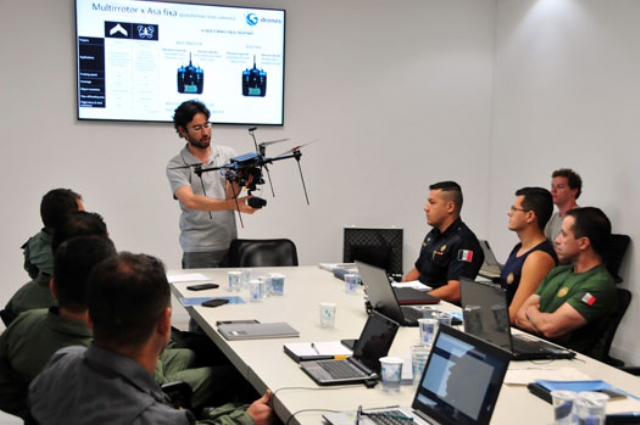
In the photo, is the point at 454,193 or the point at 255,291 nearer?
the point at 255,291

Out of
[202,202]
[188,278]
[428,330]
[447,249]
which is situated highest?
[202,202]

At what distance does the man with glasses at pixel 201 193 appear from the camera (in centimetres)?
421

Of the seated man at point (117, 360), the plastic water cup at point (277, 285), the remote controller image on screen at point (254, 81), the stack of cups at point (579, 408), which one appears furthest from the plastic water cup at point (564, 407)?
the remote controller image on screen at point (254, 81)

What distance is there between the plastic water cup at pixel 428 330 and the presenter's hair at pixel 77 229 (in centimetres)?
124

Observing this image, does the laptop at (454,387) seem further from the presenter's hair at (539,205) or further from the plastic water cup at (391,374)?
the presenter's hair at (539,205)

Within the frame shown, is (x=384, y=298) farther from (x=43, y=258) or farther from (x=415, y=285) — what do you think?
(x=43, y=258)

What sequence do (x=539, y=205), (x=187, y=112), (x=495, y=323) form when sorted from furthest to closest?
(x=187, y=112)
(x=539, y=205)
(x=495, y=323)

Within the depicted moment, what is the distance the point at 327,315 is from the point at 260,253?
1817 millimetres

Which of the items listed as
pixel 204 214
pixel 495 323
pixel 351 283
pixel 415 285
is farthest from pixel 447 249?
pixel 204 214

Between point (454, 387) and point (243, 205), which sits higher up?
point (243, 205)

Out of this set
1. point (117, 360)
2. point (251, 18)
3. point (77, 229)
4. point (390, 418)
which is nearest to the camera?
point (117, 360)

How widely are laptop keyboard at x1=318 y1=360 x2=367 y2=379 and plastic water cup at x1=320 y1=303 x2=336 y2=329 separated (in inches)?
21.4

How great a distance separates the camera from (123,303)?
151 cm

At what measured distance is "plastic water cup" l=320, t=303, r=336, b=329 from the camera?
2855mm
